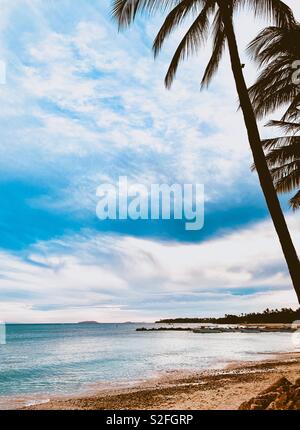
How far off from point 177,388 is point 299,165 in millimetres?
11194

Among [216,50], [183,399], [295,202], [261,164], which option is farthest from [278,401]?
[295,202]

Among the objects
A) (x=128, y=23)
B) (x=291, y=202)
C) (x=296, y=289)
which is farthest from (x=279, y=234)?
(x=291, y=202)

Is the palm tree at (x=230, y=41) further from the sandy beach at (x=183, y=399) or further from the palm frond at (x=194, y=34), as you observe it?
the sandy beach at (x=183, y=399)

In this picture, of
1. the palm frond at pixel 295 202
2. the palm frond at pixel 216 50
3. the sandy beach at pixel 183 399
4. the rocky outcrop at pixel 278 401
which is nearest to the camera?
the rocky outcrop at pixel 278 401

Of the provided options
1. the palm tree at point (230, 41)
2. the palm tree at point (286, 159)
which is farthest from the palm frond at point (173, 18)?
the palm tree at point (286, 159)

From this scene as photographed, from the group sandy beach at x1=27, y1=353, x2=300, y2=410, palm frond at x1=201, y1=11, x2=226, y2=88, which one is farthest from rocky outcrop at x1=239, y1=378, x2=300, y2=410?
palm frond at x1=201, y1=11, x2=226, y2=88

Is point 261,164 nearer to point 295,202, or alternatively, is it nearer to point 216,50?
point 216,50

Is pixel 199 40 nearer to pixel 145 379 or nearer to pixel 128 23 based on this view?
pixel 128 23

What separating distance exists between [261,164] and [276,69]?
14.6 ft

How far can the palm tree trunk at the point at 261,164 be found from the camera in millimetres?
6785

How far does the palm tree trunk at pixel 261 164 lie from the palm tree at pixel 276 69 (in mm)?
2103

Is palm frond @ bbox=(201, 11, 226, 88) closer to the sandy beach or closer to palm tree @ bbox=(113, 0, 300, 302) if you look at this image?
palm tree @ bbox=(113, 0, 300, 302)

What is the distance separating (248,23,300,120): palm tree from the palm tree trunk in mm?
2103
